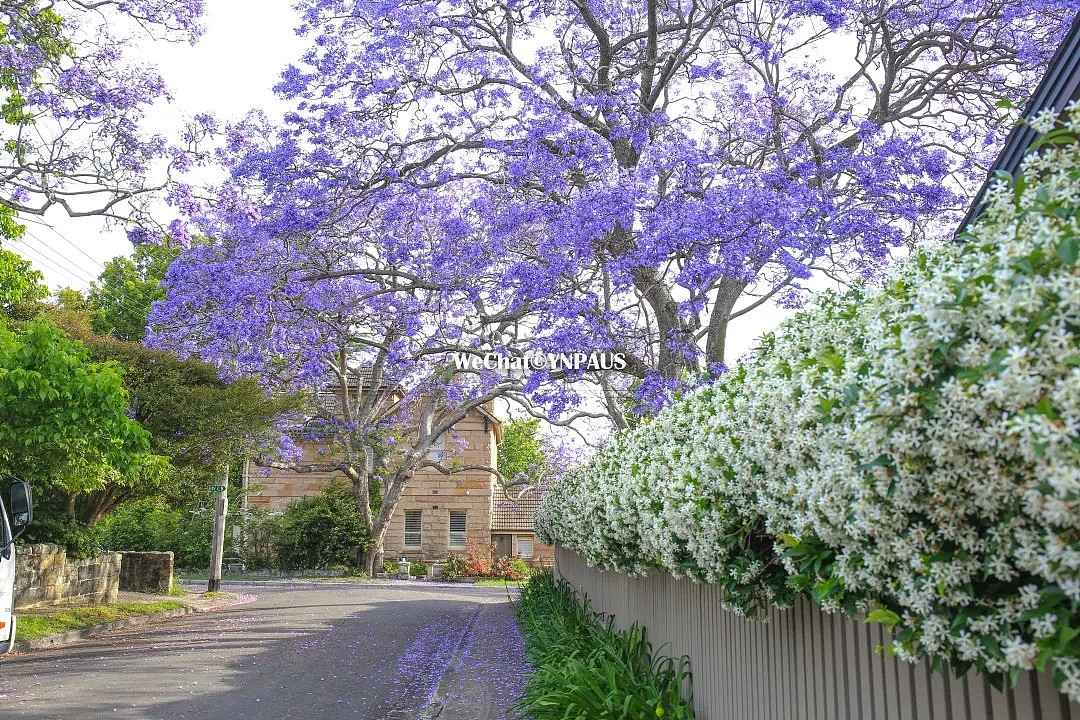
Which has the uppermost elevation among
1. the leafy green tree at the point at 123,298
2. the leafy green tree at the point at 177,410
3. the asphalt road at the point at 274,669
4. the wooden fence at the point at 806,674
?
the leafy green tree at the point at 123,298

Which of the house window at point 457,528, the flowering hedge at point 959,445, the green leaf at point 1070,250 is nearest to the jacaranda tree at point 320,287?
the flowering hedge at point 959,445

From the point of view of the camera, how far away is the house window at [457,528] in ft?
137

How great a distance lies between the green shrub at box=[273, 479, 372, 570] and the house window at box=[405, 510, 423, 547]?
6847mm

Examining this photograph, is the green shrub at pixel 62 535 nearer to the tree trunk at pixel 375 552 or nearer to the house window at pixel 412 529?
the tree trunk at pixel 375 552

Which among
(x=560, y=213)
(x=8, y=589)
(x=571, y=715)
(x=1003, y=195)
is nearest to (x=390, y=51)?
(x=560, y=213)

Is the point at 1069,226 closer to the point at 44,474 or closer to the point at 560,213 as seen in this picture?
the point at 560,213

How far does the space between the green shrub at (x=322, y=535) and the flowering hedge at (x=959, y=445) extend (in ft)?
104

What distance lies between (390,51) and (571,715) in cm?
1063

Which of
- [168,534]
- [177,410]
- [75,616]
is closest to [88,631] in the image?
[75,616]

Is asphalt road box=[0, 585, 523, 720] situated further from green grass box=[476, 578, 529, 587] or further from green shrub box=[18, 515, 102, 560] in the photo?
green grass box=[476, 578, 529, 587]

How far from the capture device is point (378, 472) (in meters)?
34.3

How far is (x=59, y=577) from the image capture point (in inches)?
652

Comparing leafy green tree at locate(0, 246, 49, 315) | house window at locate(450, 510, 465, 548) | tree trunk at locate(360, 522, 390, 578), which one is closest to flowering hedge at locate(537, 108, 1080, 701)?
leafy green tree at locate(0, 246, 49, 315)

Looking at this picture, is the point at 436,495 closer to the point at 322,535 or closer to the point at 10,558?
the point at 322,535
